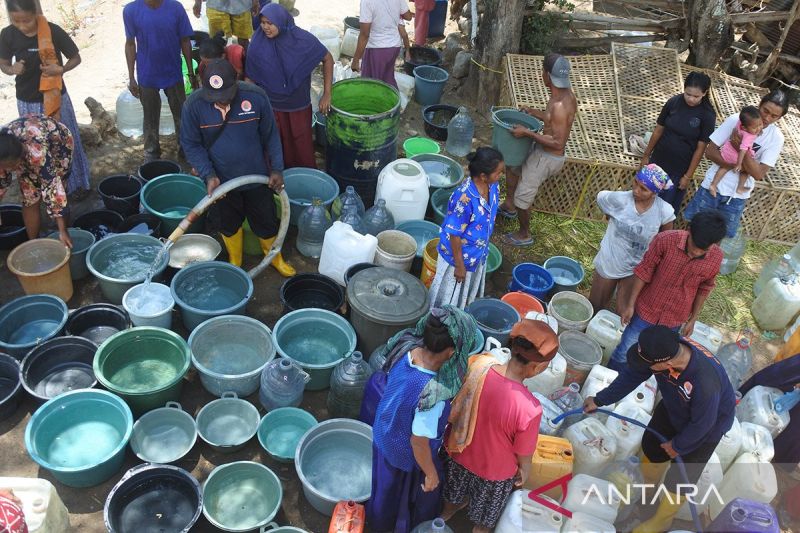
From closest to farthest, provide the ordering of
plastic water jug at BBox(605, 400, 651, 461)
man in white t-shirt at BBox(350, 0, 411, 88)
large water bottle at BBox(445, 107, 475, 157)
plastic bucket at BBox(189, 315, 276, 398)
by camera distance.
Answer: plastic water jug at BBox(605, 400, 651, 461)
plastic bucket at BBox(189, 315, 276, 398)
man in white t-shirt at BBox(350, 0, 411, 88)
large water bottle at BBox(445, 107, 475, 157)

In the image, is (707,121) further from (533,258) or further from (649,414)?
(649,414)

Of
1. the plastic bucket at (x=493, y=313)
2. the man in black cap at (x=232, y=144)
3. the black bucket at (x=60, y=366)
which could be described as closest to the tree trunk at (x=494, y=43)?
the man in black cap at (x=232, y=144)

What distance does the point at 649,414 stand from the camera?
14.1 feet

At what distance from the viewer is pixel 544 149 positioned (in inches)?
229

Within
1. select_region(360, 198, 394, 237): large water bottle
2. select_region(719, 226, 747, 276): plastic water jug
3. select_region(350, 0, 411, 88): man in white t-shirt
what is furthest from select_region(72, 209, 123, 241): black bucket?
select_region(719, 226, 747, 276): plastic water jug

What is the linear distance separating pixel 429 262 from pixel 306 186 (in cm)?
177

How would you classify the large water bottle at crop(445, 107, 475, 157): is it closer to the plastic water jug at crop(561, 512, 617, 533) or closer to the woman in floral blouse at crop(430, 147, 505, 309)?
the woman in floral blouse at crop(430, 147, 505, 309)

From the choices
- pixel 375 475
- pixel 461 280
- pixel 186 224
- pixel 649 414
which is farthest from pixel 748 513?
pixel 186 224

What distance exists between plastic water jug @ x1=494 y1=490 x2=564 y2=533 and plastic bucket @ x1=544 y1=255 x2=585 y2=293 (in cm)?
247

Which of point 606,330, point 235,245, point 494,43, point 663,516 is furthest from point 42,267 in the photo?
point 494,43

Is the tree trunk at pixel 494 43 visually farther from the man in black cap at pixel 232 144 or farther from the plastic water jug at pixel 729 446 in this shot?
the plastic water jug at pixel 729 446

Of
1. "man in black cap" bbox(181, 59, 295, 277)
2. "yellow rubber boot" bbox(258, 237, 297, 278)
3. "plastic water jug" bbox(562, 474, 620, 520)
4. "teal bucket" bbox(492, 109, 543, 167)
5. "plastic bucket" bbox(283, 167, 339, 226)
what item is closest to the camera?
"plastic water jug" bbox(562, 474, 620, 520)

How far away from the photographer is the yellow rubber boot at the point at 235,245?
5379 mm

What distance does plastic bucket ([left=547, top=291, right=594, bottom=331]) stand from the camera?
5.14 metres
